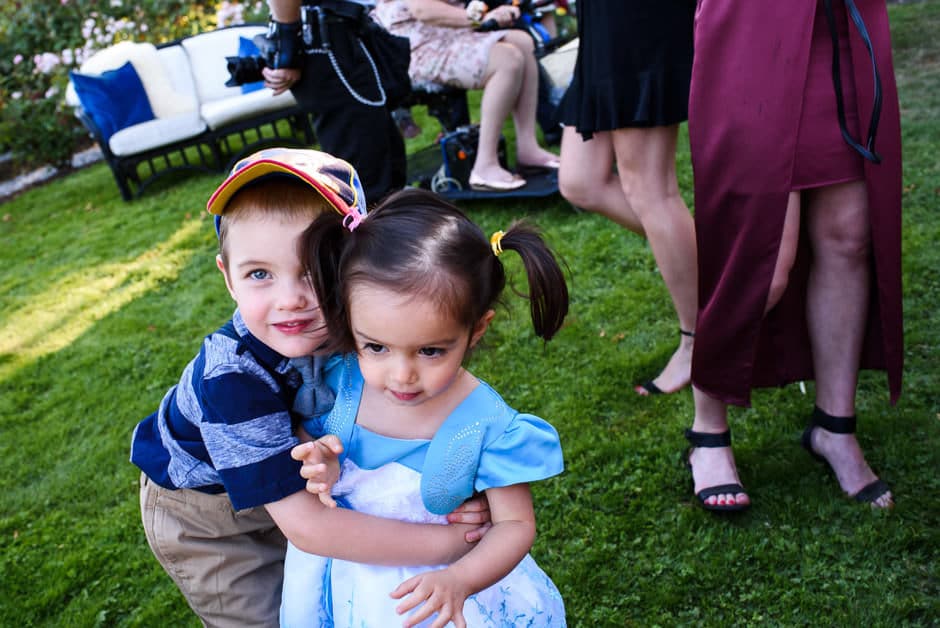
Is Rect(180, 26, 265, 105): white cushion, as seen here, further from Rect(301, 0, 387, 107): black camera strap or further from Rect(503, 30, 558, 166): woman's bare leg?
Rect(301, 0, 387, 107): black camera strap

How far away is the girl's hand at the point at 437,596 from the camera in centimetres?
109

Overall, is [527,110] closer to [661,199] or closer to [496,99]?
[496,99]

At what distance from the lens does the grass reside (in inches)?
74.3

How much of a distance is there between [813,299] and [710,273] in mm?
288

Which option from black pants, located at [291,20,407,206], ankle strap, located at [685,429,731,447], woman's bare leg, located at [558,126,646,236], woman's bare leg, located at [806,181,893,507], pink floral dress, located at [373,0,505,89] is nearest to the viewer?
woman's bare leg, located at [806,181,893,507]

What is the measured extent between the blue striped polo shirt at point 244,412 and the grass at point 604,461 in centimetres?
100

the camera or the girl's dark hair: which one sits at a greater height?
the girl's dark hair

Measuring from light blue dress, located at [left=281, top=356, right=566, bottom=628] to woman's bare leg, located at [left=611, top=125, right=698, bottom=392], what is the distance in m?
1.21

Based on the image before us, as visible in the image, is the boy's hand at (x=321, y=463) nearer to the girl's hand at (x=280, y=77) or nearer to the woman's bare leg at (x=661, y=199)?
the woman's bare leg at (x=661, y=199)

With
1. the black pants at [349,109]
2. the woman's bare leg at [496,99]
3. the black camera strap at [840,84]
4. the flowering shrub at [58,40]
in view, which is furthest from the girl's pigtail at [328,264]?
the flowering shrub at [58,40]

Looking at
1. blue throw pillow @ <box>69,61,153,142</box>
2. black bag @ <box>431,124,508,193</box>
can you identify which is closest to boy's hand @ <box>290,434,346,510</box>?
black bag @ <box>431,124,508,193</box>

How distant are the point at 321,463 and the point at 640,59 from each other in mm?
1489

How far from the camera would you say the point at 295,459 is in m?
1.20

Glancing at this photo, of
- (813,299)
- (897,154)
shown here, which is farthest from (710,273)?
(897,154)
